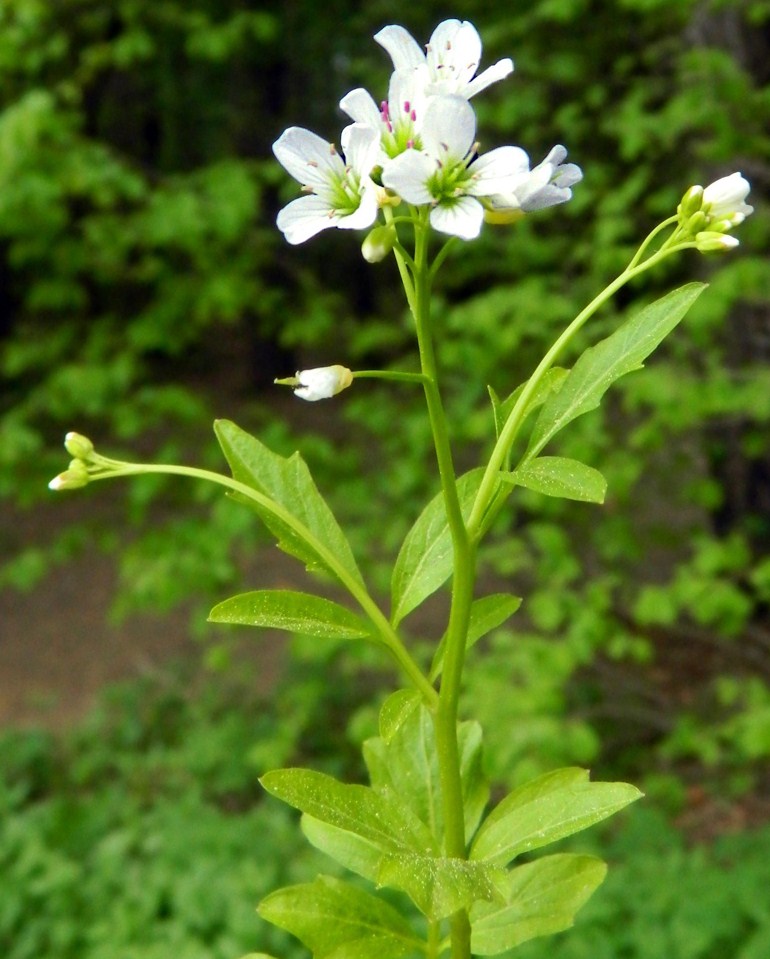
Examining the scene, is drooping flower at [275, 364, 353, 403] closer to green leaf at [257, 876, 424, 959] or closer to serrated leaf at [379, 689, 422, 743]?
serrated leaf at [379, 689, 422, 743]

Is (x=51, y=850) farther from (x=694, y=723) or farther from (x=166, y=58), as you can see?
(x=166, y=58)

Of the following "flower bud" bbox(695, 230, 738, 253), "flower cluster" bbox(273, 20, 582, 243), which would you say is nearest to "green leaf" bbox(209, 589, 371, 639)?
"flower cluster" bbox(273, 20, 582, 243)

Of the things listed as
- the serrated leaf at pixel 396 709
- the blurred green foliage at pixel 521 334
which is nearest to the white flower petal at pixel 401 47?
the serrated leaf at pixel 396 709

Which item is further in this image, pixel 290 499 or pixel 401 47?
pixel 290 499

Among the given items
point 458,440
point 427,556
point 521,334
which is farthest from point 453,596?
point 458,440

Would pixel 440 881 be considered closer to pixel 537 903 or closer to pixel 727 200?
pixel 537 903

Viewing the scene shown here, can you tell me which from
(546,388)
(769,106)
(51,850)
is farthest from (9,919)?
(769,106)

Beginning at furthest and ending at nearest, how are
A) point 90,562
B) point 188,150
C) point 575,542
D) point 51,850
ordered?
point 90,562 → point 188,150 → point 575,542 → point 51,850
